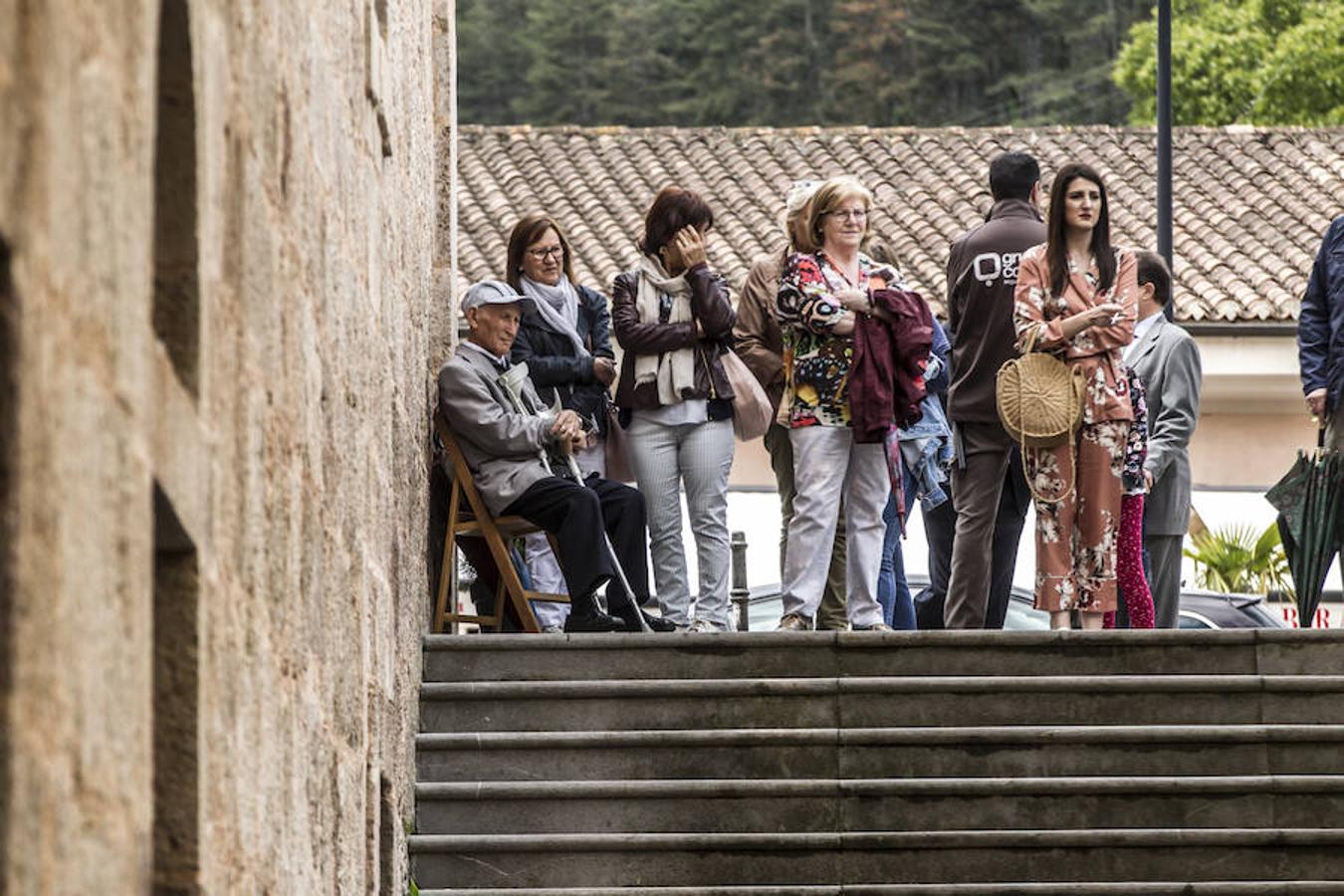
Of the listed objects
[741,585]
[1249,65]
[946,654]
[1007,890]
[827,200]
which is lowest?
[1007,890]

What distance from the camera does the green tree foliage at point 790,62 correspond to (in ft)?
158

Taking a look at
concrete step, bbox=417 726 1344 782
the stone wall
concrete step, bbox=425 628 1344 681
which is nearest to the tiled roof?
concrete step, bbox=425 628 1344 681

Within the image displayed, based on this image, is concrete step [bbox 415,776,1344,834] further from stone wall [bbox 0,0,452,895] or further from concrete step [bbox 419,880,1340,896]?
stone wall [bbox 0,0,452,895]

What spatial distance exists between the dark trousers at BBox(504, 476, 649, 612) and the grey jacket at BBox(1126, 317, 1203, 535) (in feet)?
6.25

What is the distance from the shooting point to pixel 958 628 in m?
8.55

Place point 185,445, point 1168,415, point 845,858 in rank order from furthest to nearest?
point 1168,415 < point 845,858 < point 185,445

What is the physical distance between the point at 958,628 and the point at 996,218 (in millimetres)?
1521

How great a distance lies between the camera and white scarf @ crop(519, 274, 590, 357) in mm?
9234

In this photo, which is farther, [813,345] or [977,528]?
[813,345]

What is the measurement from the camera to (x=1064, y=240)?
832 cm

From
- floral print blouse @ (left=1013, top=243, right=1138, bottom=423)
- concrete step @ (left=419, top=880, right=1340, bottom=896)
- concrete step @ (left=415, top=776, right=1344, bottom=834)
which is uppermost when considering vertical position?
floral print blouse @ (left=1013, top=243, right=1138, bottom=423)

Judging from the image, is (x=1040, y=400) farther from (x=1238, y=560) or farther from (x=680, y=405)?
(x=1238, y=560)

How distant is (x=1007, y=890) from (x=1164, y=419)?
253cm

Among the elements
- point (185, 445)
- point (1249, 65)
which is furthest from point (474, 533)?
point (1249, 65)
